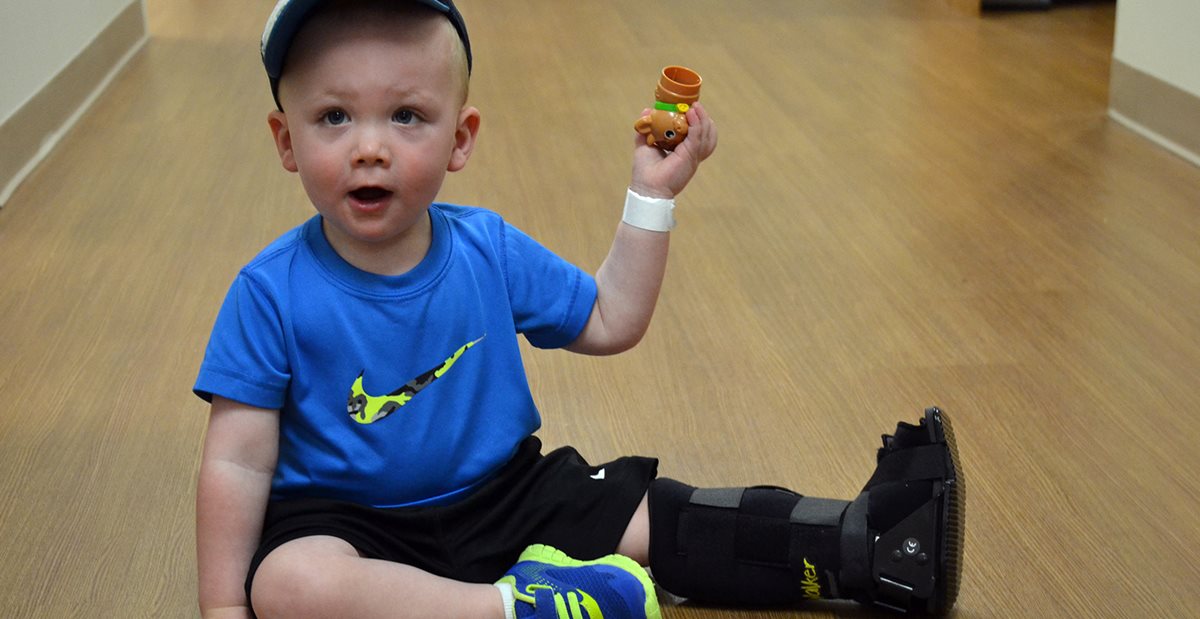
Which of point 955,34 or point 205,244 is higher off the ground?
point 205,244

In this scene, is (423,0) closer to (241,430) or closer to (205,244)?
(241,430)

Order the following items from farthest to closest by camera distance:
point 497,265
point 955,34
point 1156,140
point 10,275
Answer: point 955,34, point 1156,140, point 10,275, point 497,265

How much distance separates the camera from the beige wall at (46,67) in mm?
2139

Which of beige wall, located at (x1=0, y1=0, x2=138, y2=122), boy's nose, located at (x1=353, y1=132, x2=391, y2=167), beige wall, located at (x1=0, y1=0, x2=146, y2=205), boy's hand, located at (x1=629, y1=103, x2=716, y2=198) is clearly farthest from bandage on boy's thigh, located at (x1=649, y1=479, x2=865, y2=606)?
beige wall, located at (x1=0, y1=0, x2=138, y2=122)

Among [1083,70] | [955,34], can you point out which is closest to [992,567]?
[1083,70]

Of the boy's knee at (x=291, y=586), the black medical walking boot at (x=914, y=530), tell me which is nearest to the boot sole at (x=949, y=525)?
the black medical walking boot at (x=914, y=530)

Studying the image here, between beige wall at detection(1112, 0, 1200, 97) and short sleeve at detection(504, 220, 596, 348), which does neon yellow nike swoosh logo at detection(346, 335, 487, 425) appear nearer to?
short sleeve at detection(504, 220, 596, 348)

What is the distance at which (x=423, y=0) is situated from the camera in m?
0.91

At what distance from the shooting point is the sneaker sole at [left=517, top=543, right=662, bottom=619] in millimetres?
992

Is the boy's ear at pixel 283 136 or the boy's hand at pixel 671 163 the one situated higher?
the boy's ear at pixel 283 136

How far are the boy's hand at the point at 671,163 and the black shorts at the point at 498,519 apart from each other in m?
0.21

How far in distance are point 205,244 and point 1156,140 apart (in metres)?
1.47

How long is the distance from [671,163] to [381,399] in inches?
10.4

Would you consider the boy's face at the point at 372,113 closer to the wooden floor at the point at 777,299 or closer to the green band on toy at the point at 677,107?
the green band on toy at the point at 677,107
